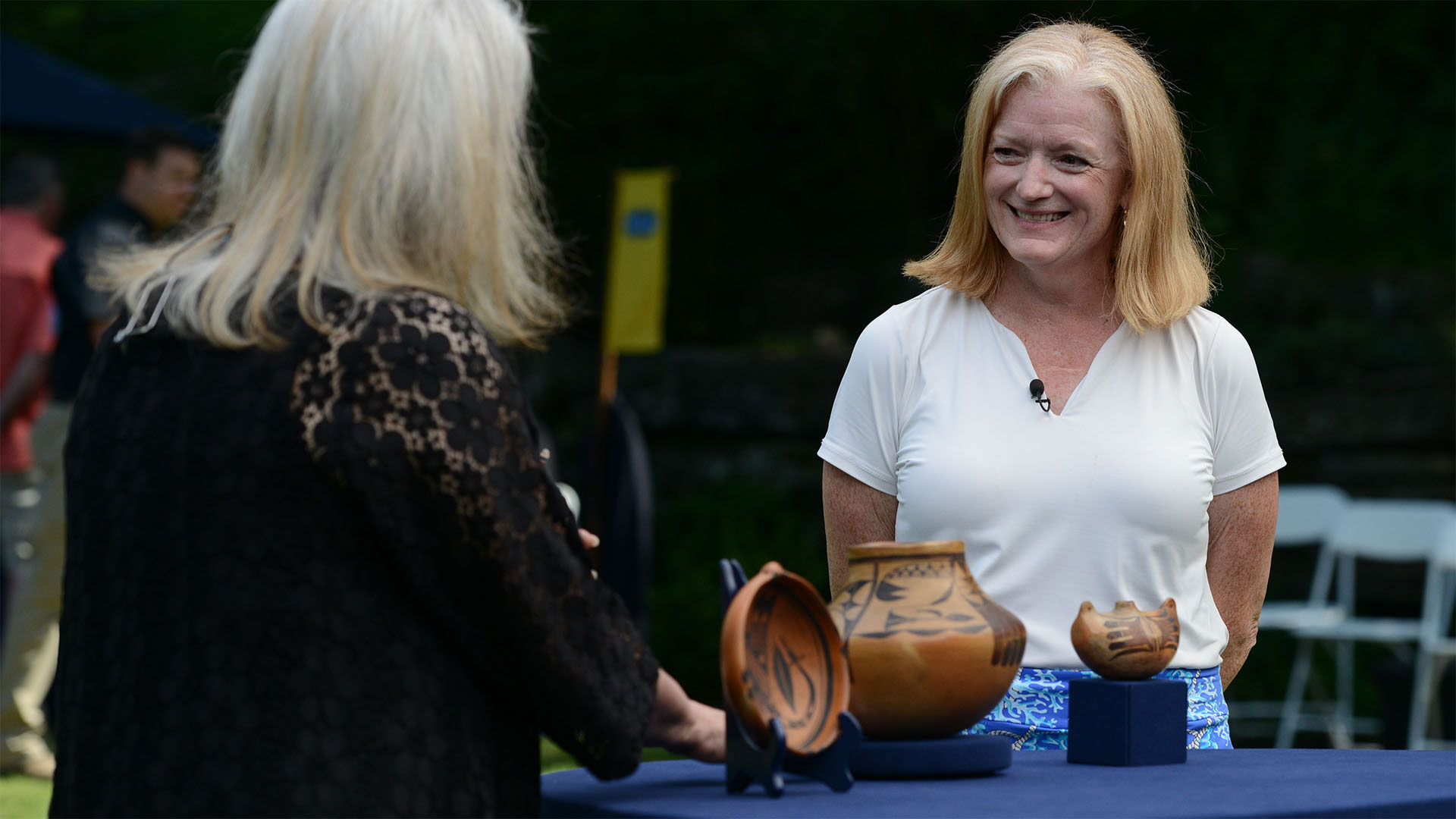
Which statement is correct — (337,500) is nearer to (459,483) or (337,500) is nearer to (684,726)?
(459,483)

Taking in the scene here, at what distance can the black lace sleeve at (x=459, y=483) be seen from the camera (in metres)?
1.44

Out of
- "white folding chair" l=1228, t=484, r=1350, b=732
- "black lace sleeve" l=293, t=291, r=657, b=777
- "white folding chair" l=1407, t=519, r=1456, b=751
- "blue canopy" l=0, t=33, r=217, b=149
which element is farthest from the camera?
"white folding chair" l=1228, t=484, r=1350, b=732

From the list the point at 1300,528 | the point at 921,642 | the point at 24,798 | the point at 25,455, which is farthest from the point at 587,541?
the point at 1300,528

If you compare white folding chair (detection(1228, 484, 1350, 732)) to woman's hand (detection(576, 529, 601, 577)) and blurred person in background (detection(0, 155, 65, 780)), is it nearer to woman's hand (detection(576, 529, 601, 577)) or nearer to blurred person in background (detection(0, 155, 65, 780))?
blurred person in background (detection(0, 155, 65, 780))

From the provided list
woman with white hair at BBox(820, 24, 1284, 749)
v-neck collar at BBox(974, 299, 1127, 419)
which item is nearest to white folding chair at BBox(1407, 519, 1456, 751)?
woman with white hair at BBox(820, 24, 1284, 749)

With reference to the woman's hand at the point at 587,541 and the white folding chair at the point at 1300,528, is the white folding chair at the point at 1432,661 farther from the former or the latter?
the woman's hand at the point at 587,541

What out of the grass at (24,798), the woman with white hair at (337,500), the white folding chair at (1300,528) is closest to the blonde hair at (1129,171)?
the woman with white hair at (337,500)

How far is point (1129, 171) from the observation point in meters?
2.29

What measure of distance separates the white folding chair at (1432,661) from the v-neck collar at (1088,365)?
344 centimetres

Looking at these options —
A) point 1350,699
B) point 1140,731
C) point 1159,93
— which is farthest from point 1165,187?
point 1350,699

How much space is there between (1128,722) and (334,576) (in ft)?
3.01

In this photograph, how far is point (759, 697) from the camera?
162cm

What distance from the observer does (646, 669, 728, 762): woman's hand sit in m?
1.68

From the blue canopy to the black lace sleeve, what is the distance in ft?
17.7
